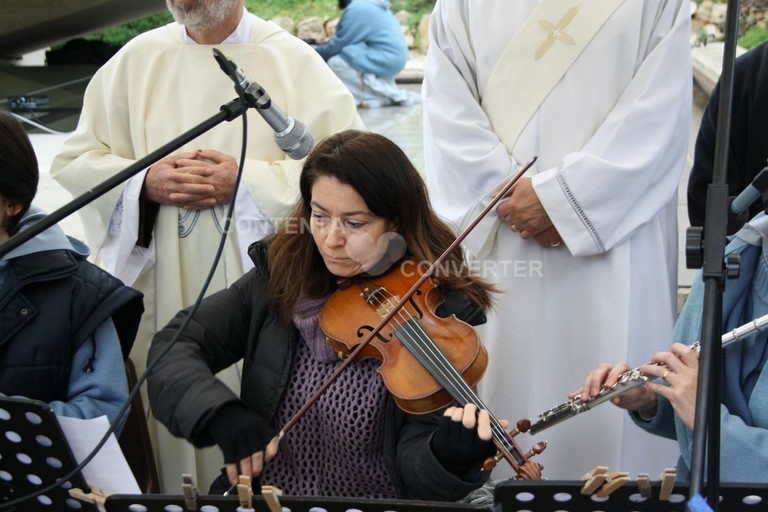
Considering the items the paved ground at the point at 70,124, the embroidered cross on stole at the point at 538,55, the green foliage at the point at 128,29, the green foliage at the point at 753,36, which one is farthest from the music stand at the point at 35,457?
the green foliage at the point at 128,29

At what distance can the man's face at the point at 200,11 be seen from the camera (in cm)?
276

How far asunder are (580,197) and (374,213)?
689 mm

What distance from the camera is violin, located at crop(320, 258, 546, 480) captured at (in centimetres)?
195

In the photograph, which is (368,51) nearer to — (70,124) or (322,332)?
(70,124)

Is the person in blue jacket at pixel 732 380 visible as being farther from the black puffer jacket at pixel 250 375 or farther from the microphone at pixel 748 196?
the microphone at pixel 748 196

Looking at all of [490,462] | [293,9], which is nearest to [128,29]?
[293,9]

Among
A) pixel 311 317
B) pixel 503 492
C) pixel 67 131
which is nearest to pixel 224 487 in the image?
pixel 311 317

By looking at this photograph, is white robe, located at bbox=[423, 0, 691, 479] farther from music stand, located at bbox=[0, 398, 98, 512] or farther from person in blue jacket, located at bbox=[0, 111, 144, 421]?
music stand, located at bbox=[0, 398, 98, 512]

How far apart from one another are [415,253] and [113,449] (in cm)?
80

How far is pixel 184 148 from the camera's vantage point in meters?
2.87

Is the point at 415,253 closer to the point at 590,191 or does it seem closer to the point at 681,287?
the point at 590,191

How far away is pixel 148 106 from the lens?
290 cm

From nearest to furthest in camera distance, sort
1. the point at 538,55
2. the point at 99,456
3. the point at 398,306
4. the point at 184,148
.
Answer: the point at 99,456 → the point at 398,306 → the point at 538,55 → the point at 184,148

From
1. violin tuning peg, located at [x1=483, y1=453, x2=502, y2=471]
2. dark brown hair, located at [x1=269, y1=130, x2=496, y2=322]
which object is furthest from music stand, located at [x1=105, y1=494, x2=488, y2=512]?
dark brown hair, located at [x1=269, y1=130, x2=496, y2=322]
